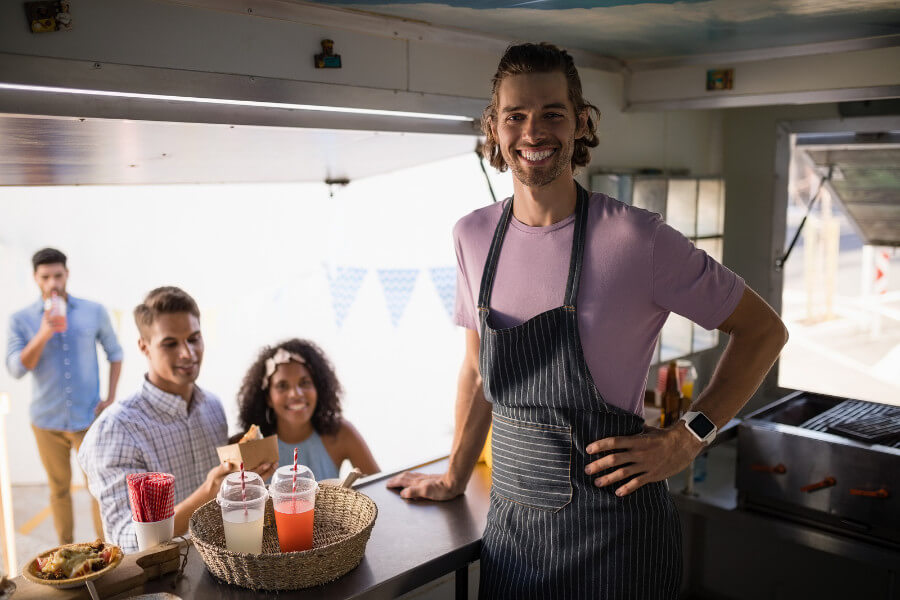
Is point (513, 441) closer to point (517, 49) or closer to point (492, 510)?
point (492, 510)

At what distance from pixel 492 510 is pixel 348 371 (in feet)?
13.0

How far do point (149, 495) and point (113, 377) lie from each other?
→ 123 inches

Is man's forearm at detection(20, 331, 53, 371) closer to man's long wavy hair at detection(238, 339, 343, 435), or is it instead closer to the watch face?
man's long wavy hair at detection(238, 339, 343, 435)

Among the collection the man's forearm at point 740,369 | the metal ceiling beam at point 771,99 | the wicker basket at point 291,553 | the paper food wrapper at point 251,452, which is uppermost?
the metal ceiling beam at point 771,99

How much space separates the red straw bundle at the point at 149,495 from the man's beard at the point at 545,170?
961mm

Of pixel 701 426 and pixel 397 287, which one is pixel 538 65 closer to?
pixel 701 426

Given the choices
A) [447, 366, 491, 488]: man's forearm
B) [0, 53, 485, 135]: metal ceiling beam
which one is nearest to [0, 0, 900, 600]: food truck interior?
[0, 53, 485, 135]: metal ceiling beam

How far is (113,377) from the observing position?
4480 mm

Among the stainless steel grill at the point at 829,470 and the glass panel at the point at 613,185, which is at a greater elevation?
the glass panel at the point at 613,185

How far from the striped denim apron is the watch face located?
0.12 metres

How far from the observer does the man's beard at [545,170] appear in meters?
1.65

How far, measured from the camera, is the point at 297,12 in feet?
6.48

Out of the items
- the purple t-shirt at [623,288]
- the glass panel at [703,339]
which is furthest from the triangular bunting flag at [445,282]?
the purple t-shirt at [623,288]

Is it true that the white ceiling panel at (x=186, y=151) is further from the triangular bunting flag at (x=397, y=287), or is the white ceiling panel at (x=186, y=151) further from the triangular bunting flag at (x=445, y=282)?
the triangular bunting flag at (x=397, y=287)
